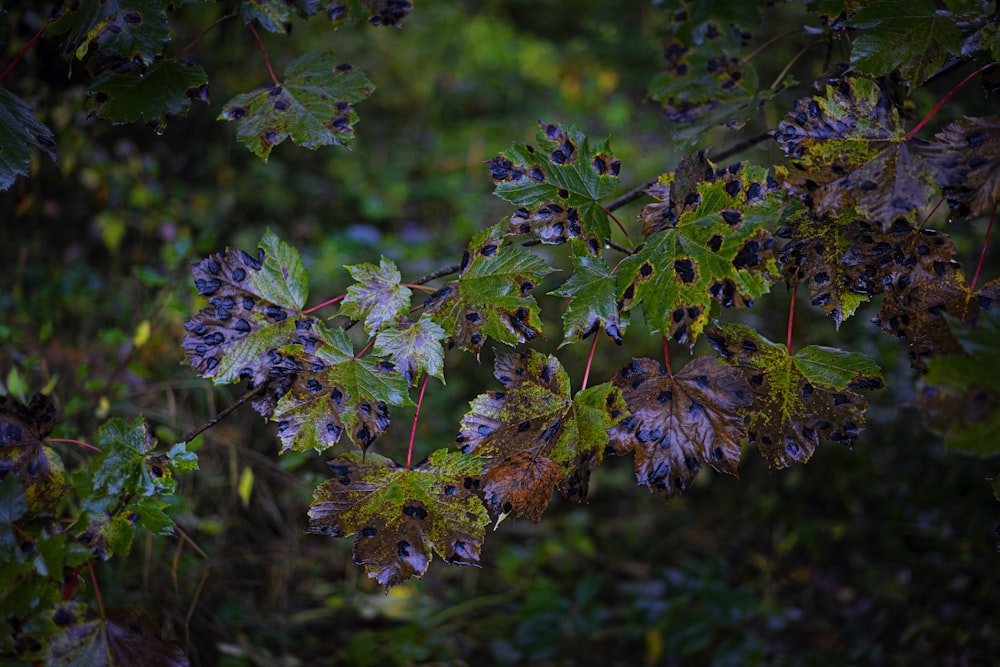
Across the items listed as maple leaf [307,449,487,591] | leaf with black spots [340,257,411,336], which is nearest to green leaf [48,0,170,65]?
leaf with black spots [340,257,411,336]

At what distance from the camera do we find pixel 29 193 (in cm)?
213

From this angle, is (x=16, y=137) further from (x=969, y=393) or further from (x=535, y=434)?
(x=969, y=393)

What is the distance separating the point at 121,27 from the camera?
932mm

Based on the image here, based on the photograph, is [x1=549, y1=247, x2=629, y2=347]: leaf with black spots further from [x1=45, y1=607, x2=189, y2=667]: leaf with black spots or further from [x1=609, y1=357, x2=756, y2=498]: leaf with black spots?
[x1=45, y1=607, x2=189, y2=667]: leaf with black spots

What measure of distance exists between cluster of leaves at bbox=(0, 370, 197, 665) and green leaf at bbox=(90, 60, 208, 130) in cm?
44

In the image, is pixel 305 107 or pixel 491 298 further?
pixel 305 107

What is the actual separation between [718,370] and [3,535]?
990 mm

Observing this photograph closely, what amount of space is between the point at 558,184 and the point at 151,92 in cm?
63

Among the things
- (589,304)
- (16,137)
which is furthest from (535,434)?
(16,137)

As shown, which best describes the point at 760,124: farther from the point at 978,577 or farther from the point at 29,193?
the point at 29,193

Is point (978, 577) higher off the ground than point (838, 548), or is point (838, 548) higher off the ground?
point (978, 577)

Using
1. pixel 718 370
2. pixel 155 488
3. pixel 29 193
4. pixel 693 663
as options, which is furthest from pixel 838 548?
pixel 29 193

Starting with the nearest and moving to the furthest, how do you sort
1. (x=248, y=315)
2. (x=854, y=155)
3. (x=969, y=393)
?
(x=969, y=393) < (x=854, y=155) < (x=248, y=315)

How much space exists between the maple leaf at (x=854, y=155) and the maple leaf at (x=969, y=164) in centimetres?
2
